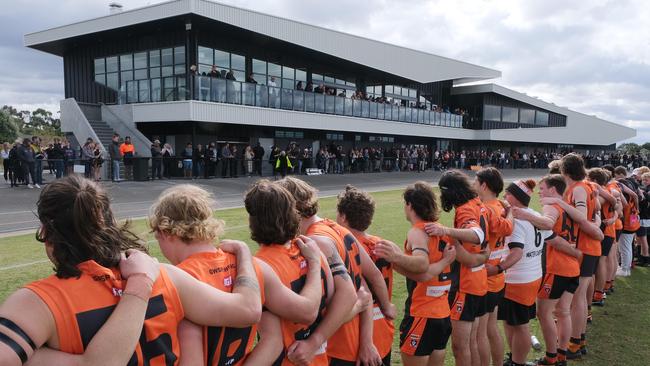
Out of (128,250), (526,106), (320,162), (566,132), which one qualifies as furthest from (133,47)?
(566,132)

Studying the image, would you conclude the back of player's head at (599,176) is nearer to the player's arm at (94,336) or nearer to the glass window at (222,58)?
the player's arm at (94,336)

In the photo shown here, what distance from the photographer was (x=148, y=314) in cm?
158

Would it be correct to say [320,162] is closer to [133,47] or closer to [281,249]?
[133,47]

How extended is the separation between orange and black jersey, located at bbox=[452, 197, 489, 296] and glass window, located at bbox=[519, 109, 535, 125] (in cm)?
5013

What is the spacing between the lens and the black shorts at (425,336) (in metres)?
3.21

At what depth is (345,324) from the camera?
2.65 meters

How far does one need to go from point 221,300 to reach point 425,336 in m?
1.94

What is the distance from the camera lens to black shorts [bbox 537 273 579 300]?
4324 millimetres

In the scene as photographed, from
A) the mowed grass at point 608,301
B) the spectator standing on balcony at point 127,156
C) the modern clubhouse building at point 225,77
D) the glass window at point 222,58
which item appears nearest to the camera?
the mowed grass at point 608,301

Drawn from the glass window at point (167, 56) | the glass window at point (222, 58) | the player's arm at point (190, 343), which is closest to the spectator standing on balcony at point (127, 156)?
the glass window at point (167, 56)

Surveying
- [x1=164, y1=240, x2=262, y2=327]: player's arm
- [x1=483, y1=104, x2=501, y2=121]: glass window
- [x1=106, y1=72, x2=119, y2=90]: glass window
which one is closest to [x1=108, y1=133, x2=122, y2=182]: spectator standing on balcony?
[x1=106, y1=72, x2=119, y2=90]: glass window

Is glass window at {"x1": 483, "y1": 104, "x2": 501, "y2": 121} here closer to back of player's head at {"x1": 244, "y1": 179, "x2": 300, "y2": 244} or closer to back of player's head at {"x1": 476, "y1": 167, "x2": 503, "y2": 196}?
back of player's head at {"x1": 476, "y1": 167, "x2": 503, "y2": 196}

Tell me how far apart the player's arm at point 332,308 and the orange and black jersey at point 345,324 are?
0.37 ft

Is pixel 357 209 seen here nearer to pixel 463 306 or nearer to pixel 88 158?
pixel 463 306
